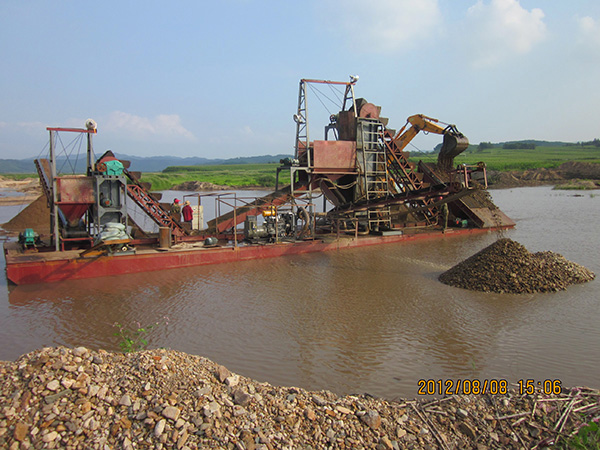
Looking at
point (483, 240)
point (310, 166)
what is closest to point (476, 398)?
point (310, 166)

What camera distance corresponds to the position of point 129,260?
1189 cm

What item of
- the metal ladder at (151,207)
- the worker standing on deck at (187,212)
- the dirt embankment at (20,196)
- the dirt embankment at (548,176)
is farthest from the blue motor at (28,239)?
the dirt embankment at (548,176)

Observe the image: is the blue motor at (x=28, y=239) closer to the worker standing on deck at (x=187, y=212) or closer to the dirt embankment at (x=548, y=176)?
the worker standing on deck at (x=187, y=212)

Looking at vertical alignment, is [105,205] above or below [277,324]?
above

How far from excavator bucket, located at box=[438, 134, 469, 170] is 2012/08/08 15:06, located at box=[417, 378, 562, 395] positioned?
46.7 feet

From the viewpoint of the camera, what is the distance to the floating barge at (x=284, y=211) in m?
11.5

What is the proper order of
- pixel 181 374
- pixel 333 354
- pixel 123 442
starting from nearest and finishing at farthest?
1. pixel 123 442
2. pixel 181 374
3. pixel 333 354

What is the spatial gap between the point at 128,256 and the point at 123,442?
28.9 ft

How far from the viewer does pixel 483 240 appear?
17.6 m

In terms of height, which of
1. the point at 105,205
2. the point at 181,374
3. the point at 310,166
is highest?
the point at 310,166

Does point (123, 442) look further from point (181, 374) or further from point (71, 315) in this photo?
point (71, 315)
